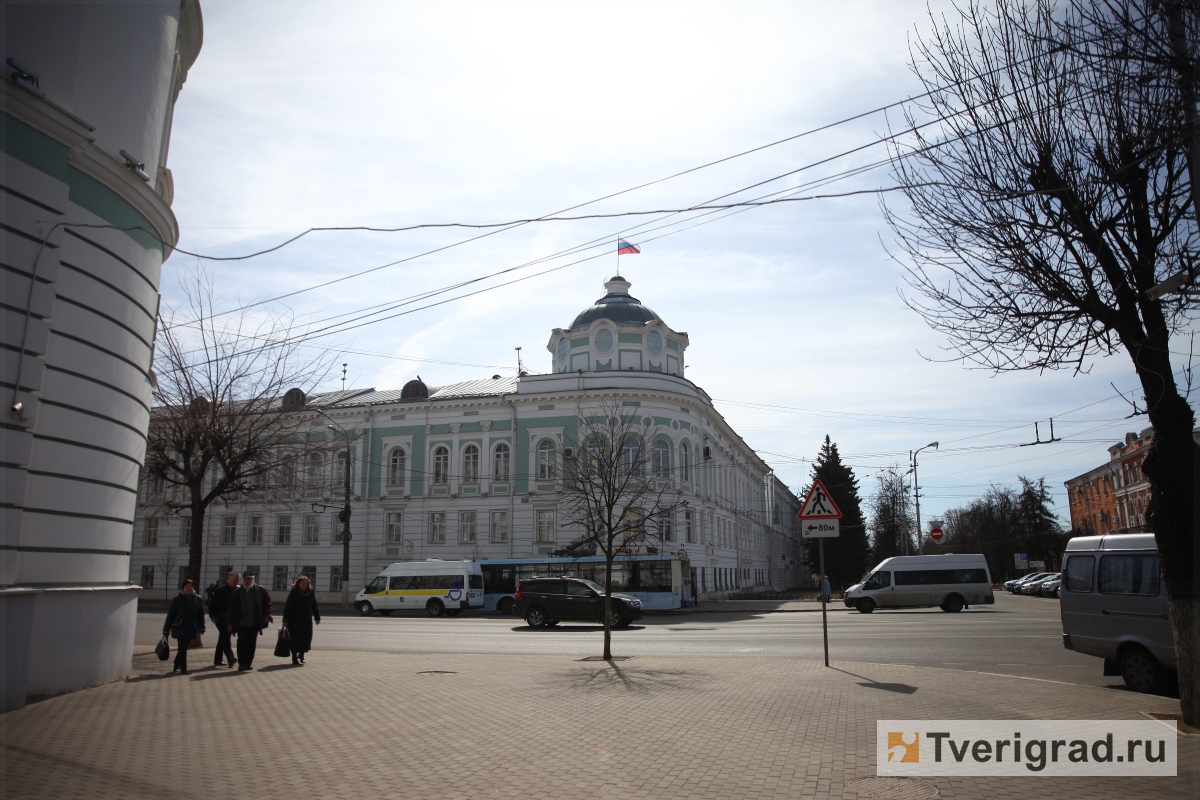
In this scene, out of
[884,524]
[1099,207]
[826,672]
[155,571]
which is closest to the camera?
Answer: [1099,207]

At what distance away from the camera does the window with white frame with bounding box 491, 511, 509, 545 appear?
156 feet

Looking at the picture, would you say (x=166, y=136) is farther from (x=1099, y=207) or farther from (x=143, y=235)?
(x=1099, y=207)

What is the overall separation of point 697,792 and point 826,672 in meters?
7.90

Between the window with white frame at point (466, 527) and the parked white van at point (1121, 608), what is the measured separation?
38.6m

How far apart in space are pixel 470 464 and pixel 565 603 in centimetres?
2291

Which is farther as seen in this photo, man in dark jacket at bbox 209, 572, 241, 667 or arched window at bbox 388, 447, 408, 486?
arched window at bbox 388, 447, 408, 486

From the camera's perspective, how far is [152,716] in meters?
9.14

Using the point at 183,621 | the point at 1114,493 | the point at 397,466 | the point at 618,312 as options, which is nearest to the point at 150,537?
the point at 397,466

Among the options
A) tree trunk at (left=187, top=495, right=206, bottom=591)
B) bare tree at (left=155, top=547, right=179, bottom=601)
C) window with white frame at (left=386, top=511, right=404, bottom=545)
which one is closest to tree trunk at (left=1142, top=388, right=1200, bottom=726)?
tree trunk at (left=187, top=495, right=206, bottom=591)

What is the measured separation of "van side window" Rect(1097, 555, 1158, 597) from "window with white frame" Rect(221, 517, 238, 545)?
50506 millimetres

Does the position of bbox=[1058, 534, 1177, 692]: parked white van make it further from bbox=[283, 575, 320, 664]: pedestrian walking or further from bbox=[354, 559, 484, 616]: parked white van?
bbox=[354, 559, 484, 616]: parked white van

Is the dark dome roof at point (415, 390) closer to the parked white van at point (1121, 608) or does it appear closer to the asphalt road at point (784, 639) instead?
the asphalt road at point (784, 639)

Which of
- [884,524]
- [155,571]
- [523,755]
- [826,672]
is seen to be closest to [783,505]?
[884,524]

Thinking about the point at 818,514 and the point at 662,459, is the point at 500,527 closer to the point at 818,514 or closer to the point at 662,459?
the point at 662,459
